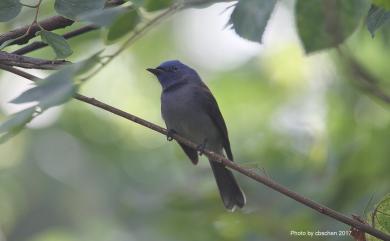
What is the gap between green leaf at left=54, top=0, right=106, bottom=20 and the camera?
82.2 inches

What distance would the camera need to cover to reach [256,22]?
1.69m

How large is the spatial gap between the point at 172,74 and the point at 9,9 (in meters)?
3.38

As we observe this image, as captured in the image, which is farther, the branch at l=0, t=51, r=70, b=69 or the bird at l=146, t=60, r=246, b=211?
the bird at l=146, t=60, r=246, b=211

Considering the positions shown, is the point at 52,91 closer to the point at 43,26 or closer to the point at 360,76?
the point at 360,76

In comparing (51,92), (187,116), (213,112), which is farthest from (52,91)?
(213,112)

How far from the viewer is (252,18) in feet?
5.59

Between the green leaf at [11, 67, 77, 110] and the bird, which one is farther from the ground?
the green leaf at [11, 67, 77, 110]

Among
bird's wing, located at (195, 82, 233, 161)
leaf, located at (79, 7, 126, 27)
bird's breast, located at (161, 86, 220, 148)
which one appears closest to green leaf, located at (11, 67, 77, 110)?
leaf, located at (79, 7, 126, 27)

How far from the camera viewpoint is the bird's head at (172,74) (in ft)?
18.0

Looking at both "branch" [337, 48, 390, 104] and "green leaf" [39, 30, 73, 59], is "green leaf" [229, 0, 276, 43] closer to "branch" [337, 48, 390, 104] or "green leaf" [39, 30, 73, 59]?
"branch" [337, 48, 390, 104]

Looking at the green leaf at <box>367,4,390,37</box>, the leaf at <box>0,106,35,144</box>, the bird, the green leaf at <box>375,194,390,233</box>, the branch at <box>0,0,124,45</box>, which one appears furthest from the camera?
the bird

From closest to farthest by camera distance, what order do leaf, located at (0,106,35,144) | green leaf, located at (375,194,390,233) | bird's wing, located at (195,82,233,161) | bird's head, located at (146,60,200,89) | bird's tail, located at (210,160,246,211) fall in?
leaf, located at (0,106,35,144), green leaf, located at (375,194,390,233), bird's tail, located at (210,160,246,211), bird's wing, located at (195,82,233,161), bird's head, located at (146,60,200,89)

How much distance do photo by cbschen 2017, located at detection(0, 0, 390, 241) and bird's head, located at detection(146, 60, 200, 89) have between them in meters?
0.01

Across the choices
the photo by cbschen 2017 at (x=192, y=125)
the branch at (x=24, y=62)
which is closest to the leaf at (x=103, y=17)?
the photo by cbschen 2017 at (x=192, y=125)
